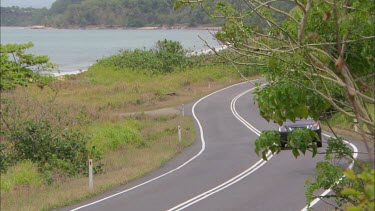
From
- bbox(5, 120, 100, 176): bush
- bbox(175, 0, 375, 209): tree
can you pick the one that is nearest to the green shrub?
bbox(5, 120, 100, 176): bush

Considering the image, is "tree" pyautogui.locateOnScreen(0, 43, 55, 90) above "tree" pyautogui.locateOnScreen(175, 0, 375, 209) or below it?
below

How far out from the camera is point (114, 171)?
21484mm

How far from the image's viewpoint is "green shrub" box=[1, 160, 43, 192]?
19266 millimetres

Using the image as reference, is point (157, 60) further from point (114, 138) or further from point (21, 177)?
point (21, 177)

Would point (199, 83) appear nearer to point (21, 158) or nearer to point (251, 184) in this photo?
point (21, 158)

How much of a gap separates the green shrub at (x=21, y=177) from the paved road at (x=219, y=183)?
2830 mm

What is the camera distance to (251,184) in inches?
710

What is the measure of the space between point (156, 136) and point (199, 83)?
31177mm

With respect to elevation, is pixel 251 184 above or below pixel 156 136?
above

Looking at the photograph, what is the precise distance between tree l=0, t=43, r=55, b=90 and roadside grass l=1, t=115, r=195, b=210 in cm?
1521

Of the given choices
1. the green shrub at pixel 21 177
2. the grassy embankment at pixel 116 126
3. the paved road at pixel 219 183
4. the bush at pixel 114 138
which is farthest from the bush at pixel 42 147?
the bush at pixel 114 138

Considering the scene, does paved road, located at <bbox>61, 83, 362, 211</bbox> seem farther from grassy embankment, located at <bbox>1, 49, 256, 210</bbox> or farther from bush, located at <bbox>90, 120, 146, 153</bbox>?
bush, located at <bbox>90, 120, 146, 153</bbox>

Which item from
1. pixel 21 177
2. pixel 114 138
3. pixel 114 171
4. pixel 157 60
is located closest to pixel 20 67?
pixel 114 138

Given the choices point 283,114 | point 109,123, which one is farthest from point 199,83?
point 283,114
